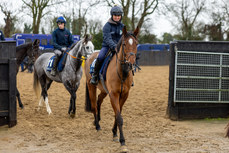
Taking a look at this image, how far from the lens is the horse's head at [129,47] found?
4475mm

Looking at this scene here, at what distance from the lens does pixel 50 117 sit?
7.34 m

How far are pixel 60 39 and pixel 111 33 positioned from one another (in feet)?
9.19

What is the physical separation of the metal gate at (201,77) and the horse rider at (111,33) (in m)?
1.91

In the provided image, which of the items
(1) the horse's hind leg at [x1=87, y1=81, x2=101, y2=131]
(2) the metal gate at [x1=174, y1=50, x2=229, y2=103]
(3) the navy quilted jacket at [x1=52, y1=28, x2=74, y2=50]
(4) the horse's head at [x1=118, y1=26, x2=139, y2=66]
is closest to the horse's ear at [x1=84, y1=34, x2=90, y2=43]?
(3) the navy quilted jacket at [x1=52, y1=28, x2=74, y2=50]

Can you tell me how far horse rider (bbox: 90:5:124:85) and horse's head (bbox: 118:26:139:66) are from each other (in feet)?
1.88

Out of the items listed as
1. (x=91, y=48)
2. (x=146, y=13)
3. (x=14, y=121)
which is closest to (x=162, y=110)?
(x=91, y=48)

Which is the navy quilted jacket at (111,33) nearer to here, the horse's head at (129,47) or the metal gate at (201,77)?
the horse's head at (129,47)

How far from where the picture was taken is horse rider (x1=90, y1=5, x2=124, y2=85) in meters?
5.39

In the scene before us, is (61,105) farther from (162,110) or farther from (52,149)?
(52,149)

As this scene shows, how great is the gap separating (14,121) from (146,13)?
27265 millimetres

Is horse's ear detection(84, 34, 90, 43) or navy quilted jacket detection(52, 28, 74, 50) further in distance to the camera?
navy quilted jacket detection(52, 28, 74, 50)

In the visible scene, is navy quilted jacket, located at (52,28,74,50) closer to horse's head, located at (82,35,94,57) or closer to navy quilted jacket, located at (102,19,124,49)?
horse's head, located at (82,35,94,57)

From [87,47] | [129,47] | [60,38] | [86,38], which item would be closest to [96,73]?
[129,47]

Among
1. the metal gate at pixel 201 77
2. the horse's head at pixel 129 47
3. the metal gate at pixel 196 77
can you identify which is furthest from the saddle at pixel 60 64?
the horse's head at pixel 129 47
